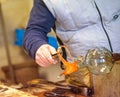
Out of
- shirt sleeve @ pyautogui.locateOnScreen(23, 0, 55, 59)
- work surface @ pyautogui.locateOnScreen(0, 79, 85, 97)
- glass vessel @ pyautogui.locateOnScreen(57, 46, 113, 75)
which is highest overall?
shirt sleeve @ pyautogui.locateOnScreen(23, 0, 55, 59)

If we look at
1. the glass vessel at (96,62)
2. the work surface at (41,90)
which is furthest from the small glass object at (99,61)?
the work surface at (41,90)

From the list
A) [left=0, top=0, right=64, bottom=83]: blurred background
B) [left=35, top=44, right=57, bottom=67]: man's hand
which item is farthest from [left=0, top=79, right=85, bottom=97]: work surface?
[left=0, top=0, right=64, bottom=83]: blurred background

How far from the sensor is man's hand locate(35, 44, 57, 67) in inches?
31.2

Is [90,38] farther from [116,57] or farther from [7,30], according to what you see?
[7,30]

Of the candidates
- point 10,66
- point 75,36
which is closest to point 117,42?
point 75,36

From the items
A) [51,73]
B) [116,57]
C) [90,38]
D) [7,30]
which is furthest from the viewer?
[7,30]

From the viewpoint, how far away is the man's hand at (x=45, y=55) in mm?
792

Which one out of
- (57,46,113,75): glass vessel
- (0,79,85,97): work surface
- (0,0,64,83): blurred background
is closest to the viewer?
(57,46,113,75): glass vessel

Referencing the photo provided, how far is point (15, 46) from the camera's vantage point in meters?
2.60

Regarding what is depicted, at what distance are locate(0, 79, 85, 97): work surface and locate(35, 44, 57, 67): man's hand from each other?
117 mm

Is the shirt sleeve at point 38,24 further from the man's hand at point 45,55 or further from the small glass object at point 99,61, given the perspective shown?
the small glass object at point 99,61

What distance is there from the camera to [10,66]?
7.86ft

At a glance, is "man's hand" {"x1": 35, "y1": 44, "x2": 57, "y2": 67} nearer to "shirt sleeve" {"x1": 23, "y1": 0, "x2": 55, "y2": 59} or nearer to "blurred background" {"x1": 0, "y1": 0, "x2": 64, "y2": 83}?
"shirt sleeve" {"x1": 23, "y1": 0, "x2": 55, "y2": 59}

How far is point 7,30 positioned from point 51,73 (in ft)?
1.97
